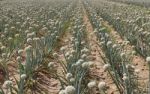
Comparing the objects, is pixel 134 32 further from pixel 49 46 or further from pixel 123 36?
pixel 49 46

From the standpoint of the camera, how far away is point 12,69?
7.75m

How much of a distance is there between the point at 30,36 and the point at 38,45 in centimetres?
36

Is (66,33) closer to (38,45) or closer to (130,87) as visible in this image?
(38,45)

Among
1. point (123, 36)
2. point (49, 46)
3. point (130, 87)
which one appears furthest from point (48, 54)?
point (130, 87)

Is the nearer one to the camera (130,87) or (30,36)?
(130,87)

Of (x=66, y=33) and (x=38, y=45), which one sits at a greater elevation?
(x=38, y=45)

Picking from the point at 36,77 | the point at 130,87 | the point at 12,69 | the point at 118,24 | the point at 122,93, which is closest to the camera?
the point at 130,87

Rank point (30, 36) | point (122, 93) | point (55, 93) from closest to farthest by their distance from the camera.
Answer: point (122, 93) < point (55, 93) < point (30, 36)

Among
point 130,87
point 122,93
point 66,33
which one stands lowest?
point 66,33

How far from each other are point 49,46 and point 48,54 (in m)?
0.32

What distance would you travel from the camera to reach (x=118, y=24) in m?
12.3

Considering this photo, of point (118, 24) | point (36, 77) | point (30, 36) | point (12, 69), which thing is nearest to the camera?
point (36, 77)

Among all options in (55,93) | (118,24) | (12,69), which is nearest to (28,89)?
(55,93)

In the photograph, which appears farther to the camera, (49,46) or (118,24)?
(118,24)
